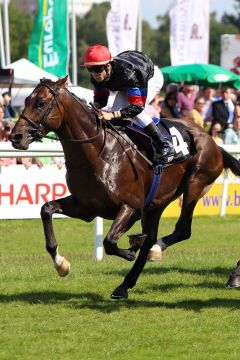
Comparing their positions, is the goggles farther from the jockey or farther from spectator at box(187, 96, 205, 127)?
spectator at box(187, 96, 205, 127)

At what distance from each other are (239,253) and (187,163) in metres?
2.59

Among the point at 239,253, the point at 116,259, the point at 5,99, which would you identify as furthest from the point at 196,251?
the point at 5,99

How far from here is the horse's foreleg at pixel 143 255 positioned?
7.21 metres

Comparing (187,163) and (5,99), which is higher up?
(187,163)

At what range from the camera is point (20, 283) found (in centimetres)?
797

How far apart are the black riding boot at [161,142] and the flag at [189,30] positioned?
16.6 m

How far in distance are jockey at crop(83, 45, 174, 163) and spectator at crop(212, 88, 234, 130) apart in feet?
29.2

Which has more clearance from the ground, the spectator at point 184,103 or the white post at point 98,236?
the white post at point 98,236

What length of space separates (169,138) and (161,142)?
0.89 ft

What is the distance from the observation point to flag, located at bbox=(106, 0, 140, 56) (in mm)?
23641

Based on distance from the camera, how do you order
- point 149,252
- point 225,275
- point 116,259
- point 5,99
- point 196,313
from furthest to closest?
point 5,99 → point 116,259 → point 225,275 → point 149,252 → point 196,313

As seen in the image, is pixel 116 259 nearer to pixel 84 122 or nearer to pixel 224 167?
pixel 224 167

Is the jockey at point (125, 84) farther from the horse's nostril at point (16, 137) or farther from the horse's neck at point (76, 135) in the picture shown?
the horse's nostril at point (16, 137)

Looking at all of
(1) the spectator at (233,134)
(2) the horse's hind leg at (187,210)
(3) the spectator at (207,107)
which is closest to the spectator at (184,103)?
(3) the spectator at (207,107)
